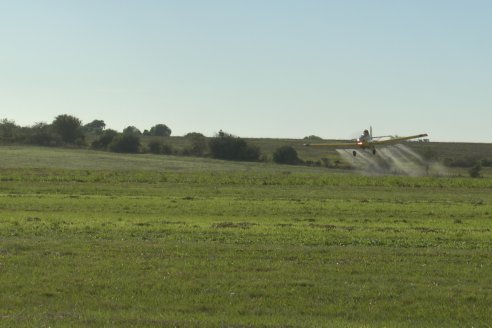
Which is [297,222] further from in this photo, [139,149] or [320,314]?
[139,149]

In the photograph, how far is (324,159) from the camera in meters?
122

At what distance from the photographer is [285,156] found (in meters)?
123

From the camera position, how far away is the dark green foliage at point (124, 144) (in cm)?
13400

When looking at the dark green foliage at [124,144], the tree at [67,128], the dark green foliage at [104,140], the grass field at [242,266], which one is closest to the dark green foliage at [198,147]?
the dark green foliage at [124,144]

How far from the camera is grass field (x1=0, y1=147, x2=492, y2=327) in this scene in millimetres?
13609

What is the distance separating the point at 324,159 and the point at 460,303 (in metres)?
108

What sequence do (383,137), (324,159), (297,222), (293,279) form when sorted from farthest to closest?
(324,159), (383,137), (297,222), (293,279)

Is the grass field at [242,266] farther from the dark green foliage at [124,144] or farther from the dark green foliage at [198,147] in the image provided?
the dark green foliage at [124,144]

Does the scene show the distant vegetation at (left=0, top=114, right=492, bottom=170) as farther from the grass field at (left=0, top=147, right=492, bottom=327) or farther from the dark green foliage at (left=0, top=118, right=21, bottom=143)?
the grass field at (left=0, top=147, right=492, bottom=327)

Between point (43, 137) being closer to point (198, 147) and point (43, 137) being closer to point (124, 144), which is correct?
point (124, 144)

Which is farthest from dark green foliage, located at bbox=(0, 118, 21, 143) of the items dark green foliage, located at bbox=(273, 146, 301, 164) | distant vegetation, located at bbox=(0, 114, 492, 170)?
dark green foliage, located at bbox=(273, 146, 301, 164)

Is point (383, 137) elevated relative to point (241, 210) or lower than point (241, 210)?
elevated

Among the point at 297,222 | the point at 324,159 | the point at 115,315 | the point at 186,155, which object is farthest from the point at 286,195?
the point at 186,155

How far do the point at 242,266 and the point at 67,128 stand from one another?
441ft
